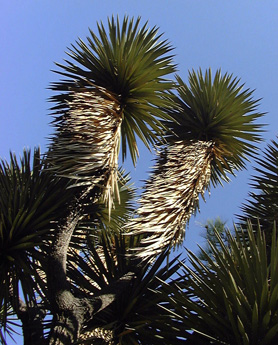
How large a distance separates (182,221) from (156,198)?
0.34 meters

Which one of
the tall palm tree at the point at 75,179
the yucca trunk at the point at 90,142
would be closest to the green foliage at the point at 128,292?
the tall palm tree at the point at 75,179

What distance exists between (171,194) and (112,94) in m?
1.32

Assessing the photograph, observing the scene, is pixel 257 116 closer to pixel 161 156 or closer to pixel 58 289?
pixel 161 156

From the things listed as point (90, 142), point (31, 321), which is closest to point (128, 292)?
point (31, 321)

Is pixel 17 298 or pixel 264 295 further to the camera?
pixel 17 298

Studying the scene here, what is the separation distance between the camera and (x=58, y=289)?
3.25 metres

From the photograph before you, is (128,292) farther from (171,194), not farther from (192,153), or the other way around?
(192,153)

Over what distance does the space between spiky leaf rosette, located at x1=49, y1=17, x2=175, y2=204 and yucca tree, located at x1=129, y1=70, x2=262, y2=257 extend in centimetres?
44

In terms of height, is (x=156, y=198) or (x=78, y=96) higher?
(x=78, y=96)

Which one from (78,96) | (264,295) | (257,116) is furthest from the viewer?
(257,116)

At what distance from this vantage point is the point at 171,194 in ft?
14.3

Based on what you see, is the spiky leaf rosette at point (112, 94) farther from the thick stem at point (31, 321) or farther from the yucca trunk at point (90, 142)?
the thick stem at point (31, 321)

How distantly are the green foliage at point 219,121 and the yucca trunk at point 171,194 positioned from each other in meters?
0.29

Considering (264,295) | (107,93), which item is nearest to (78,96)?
(107,93)
